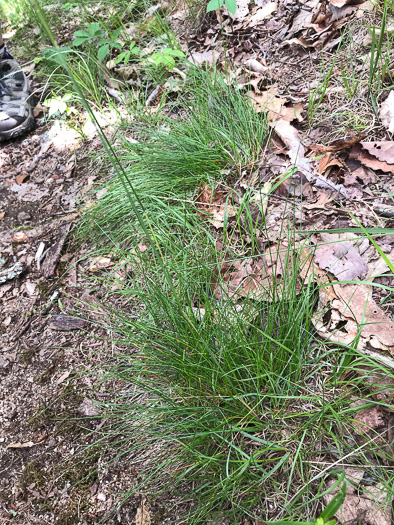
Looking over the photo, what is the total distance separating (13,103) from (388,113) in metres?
2.83

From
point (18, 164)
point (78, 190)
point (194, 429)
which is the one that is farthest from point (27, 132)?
point (194, 429)

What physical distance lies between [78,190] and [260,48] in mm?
1604

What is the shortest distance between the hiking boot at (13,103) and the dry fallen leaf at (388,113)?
266 cm

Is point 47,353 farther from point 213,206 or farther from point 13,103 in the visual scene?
point 13,103

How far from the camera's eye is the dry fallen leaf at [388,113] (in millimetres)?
1939

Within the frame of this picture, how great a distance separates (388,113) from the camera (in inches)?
77.4

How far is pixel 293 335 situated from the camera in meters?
1.36

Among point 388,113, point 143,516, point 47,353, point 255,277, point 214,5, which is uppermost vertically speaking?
point 214,5

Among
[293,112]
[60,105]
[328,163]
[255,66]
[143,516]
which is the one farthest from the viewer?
[60,105]

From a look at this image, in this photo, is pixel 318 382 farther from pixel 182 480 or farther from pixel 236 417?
pixel 182 480

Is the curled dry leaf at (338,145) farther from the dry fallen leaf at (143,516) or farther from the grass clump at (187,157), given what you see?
the dry fallen leaf at (143,516)

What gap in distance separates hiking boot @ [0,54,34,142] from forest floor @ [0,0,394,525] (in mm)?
126

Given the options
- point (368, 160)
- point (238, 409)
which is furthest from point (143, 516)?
point (368, 160)

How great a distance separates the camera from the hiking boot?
3.19m
